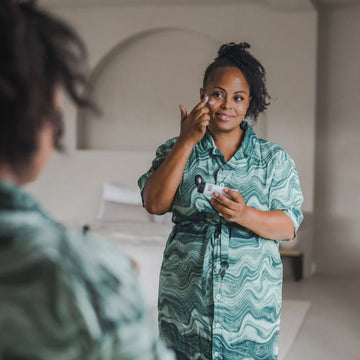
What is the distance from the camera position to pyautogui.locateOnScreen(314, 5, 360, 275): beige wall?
659 centimetres

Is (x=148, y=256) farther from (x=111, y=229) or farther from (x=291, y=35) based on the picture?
(x=291, y=35)

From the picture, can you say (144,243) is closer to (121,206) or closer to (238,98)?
(121,206)

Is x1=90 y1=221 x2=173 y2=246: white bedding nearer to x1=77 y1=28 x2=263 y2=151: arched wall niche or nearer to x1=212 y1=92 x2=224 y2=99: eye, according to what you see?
x1=77 y1=28 x2=263 y2=151: arched wall niche

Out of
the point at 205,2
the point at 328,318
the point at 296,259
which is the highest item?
the point at 205,2

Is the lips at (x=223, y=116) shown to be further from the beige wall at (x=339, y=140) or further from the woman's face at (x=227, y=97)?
the beige wall at (x=339, y=140)

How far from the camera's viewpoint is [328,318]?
4.79m

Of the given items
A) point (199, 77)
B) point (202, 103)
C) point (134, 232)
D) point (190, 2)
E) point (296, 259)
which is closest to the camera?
point (202, 103)

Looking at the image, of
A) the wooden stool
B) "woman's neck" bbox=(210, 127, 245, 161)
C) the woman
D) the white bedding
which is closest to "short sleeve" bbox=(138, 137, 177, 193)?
the woman

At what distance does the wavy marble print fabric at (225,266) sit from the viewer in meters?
1.82

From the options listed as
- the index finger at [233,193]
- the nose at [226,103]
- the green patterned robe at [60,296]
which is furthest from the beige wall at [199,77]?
the green patterned robe at [60,296]

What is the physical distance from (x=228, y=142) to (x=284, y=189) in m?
0.23

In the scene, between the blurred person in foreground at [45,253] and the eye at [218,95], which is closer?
the blurred person in foreground at [45,253]

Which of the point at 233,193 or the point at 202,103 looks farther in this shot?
the point at 202,103

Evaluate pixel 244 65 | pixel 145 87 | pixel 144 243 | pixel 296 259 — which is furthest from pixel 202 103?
pixel 145 87
